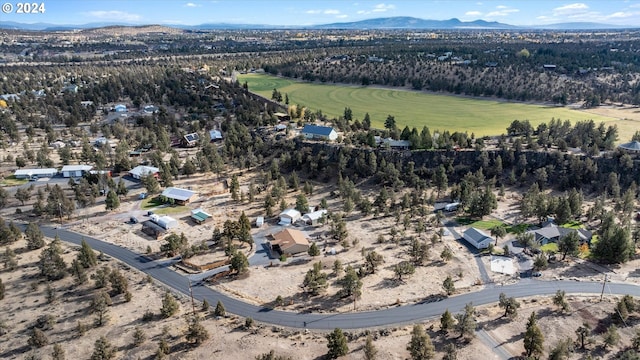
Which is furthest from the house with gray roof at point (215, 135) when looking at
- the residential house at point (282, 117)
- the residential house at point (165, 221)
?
the residential house at point (165, 221)

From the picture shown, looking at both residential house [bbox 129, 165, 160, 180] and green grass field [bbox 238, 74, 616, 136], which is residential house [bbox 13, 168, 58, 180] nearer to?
residential house [bbox 129, 165, 160, 180]

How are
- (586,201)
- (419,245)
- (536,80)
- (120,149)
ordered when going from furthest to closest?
(536,80) < (120,149) < (586,201) < (419,245)

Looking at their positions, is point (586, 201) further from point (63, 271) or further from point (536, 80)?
point (536, 80)

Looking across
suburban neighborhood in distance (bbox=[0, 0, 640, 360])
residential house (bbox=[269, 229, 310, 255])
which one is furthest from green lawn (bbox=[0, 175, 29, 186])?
residential house (bbox=[269, 229, 310, 255])

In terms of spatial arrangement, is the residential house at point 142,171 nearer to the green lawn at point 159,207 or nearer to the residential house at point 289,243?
the green lawn at point 159,207

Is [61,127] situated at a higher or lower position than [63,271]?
higher

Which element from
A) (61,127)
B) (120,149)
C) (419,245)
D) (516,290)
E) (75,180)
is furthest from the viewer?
(61,127)

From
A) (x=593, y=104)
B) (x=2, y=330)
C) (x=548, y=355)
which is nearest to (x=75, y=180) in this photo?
(x=2, y=330)
